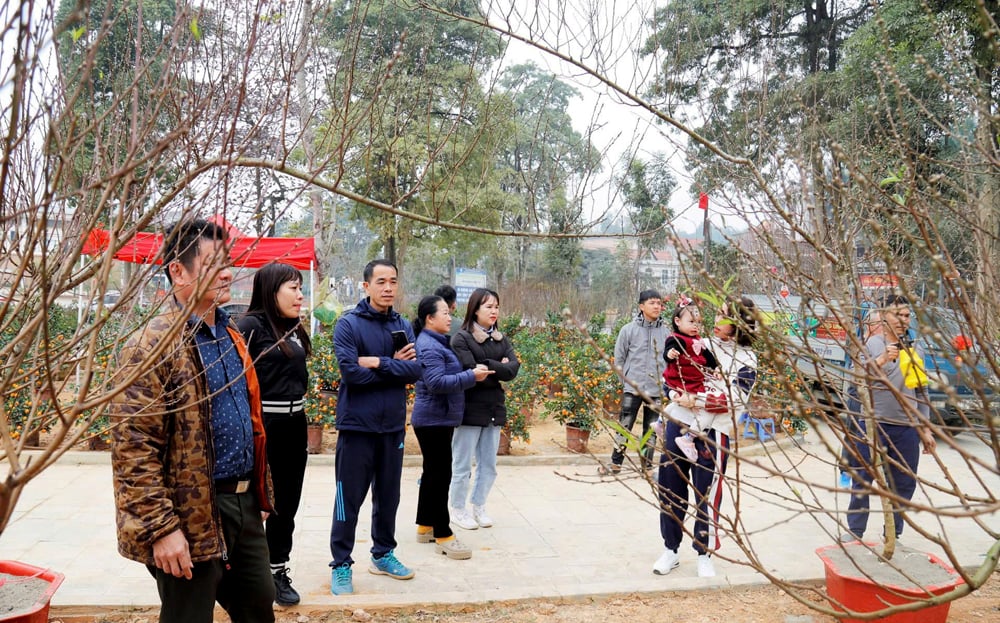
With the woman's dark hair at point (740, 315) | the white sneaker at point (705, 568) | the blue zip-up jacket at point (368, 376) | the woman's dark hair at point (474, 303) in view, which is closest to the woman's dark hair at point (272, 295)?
the blue zip-up jacket at point (368, 376)

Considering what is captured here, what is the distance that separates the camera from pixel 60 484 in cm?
611

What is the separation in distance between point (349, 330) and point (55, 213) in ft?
7.00

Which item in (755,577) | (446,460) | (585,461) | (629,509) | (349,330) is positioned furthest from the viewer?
(585,461)

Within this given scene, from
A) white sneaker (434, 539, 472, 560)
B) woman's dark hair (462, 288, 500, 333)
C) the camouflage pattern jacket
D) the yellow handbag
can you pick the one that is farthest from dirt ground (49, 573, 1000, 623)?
woman's dark hair (462, 288, 500, 333)

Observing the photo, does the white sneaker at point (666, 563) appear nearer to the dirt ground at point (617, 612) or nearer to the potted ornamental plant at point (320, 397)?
the dirt ground at point (617, 612)

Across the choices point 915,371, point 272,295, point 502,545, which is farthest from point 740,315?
point 502,545

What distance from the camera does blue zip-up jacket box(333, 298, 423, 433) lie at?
4121 millimetres

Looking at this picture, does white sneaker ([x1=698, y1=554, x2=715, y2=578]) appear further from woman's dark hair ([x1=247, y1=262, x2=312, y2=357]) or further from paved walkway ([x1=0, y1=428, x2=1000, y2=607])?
woman's dark hair ([x1=247, y1=262, x2=312, y2=357])

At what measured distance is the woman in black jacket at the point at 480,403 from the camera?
513 centimetres

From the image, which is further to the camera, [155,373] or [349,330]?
[349,330]

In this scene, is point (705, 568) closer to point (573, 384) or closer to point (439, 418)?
point (439, 418)

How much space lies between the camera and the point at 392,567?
4301 millimetres

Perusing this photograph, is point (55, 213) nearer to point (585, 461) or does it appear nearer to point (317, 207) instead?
point (585, 461)

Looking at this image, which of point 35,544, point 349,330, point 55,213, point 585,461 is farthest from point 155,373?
point 585,461
